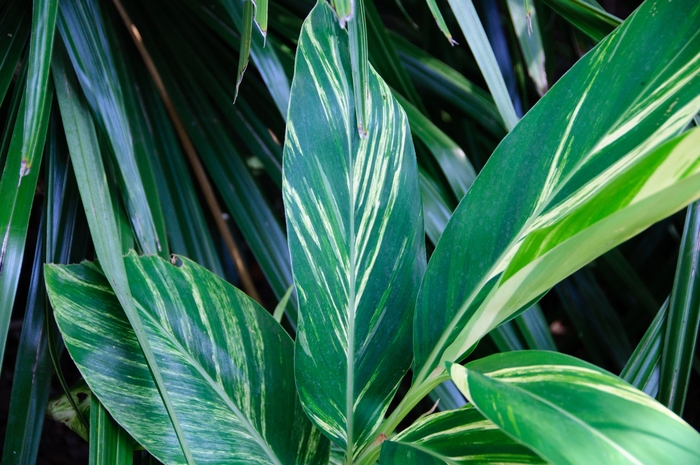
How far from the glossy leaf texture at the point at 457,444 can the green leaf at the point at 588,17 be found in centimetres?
44

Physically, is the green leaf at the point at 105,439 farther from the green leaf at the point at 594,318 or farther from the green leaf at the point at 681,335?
the green leaf at the point at 594,318

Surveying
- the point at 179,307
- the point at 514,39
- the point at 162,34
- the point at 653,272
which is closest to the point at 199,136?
the point at 162,34

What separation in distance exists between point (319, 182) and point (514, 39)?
55 cm

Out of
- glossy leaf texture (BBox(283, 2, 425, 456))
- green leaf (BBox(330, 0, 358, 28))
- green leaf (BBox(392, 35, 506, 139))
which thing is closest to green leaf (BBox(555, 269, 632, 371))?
green leaf (BBox(392, 35, 506, 139))

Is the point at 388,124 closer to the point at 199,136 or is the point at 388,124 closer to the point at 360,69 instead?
the point at 360,69

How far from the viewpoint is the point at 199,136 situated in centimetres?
75

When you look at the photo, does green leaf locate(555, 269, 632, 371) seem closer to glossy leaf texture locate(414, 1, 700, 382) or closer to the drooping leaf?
glossy leaf texture locate(414, 1, 700, 382)

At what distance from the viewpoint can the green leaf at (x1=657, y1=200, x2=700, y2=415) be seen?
0.54 meters

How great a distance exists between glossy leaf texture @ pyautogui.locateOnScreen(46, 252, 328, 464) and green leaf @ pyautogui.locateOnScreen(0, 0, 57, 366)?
0.08m

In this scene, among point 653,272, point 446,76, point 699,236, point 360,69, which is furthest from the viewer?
point 653,272

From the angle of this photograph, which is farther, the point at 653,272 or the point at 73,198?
the point at 653,272

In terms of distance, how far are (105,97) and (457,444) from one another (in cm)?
50

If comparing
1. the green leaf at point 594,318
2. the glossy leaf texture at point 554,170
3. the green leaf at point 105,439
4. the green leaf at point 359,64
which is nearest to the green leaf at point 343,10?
the green leaf at point 359,64

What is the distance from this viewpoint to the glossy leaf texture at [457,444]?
360mm
